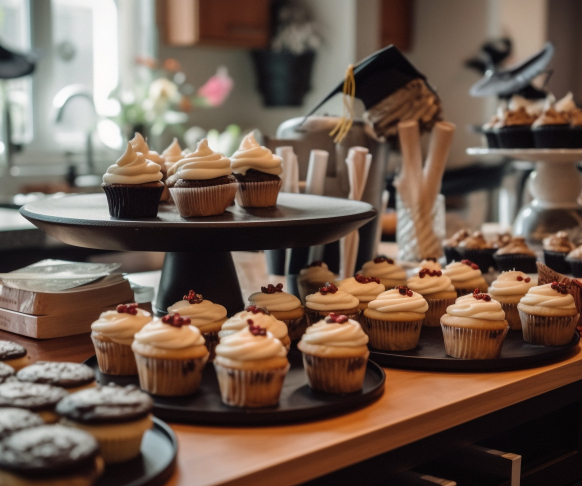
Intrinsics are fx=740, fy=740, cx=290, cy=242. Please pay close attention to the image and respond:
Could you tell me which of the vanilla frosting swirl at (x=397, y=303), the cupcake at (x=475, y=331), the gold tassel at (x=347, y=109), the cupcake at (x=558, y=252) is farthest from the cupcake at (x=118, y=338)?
the cupcake at (x=558, y=252)

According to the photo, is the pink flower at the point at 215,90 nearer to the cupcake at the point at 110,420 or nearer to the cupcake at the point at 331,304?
the cupcake at the point at 331,304

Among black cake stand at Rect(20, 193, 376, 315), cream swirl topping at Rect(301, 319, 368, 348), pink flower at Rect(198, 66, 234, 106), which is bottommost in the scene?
cream swirl topping at Rect(301, 319, 368, 348)

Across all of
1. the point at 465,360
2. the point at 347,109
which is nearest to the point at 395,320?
the point at 465,360

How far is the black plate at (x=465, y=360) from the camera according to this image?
1.35 m

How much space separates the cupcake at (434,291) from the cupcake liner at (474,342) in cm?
24

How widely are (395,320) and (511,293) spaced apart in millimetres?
352

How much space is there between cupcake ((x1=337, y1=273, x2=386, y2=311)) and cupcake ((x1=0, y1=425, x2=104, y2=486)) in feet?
2.60

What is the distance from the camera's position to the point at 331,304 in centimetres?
144

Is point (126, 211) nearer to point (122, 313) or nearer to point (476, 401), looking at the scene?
point (122, 313)

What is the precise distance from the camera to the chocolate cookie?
1.05m

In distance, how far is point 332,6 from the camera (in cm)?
536

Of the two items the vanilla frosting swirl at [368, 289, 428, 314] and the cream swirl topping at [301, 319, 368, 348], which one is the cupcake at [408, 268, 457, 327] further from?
the cream swirl topping at [301, 319, 368, 348]

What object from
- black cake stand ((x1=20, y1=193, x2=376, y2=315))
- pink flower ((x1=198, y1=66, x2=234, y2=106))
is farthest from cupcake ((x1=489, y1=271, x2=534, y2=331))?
pink flower ((x1=198, y1=66, x2=234, y2=106))

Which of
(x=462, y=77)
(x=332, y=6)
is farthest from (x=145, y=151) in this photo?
(x=462, y=77)
